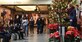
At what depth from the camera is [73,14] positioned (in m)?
11.1

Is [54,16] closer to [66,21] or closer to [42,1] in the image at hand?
[66,21]

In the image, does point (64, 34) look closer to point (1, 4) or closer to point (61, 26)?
point (61, 26)

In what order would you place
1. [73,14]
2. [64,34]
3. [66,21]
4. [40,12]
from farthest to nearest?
[40,12]
[73,14]
[66,21]
[64,34]

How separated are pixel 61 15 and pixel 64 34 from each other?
2.28 ft

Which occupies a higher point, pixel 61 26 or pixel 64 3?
pixel 64 3

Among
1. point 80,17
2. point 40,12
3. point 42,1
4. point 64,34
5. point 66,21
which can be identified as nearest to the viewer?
point 64,34

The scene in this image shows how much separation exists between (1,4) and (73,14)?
68.5ft

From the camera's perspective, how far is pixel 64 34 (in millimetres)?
9000

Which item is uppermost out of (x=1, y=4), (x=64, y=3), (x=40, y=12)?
(x=64, y=3)

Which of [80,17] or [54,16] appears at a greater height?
[54,16]

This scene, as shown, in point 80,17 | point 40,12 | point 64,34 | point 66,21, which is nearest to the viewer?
point 64,34

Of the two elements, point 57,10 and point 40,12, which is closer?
point 57,10

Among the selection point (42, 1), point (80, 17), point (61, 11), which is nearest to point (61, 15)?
point (61, 11)

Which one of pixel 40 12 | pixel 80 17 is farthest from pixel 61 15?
pixel 40 12
